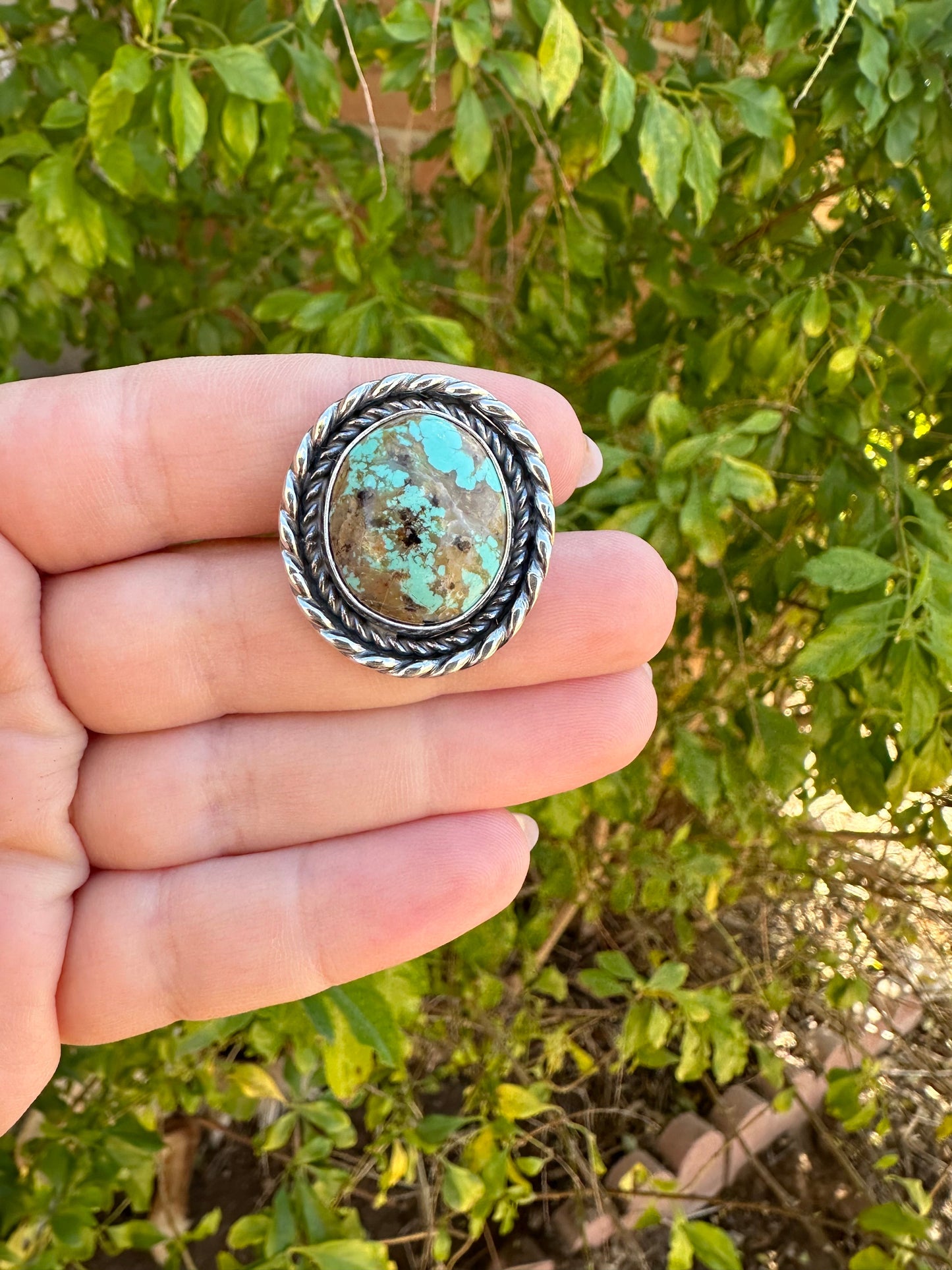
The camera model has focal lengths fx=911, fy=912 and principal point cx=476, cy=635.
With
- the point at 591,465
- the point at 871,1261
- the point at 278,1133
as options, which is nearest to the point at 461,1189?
the point at 278,1133

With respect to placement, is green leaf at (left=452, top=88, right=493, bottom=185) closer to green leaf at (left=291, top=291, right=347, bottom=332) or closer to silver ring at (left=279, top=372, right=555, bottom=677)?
green leaf at (left=291, top=291, right=347, bottom=332)

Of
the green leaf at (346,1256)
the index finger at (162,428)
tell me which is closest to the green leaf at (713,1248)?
the green leaf at (346,1256)

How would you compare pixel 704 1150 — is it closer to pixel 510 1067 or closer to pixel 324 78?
pixel 510 1067

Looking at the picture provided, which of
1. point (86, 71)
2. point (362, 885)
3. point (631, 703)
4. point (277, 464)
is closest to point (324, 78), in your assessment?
point (86, 71)

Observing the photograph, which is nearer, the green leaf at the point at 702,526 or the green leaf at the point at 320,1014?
the green leaf at the point at 320,1014

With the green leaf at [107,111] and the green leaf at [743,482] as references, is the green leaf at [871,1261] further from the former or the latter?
the green leaf at [107,111]

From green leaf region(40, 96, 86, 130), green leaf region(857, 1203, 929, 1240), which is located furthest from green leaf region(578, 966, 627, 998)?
green leaf region(40, 96, 86, 130)
